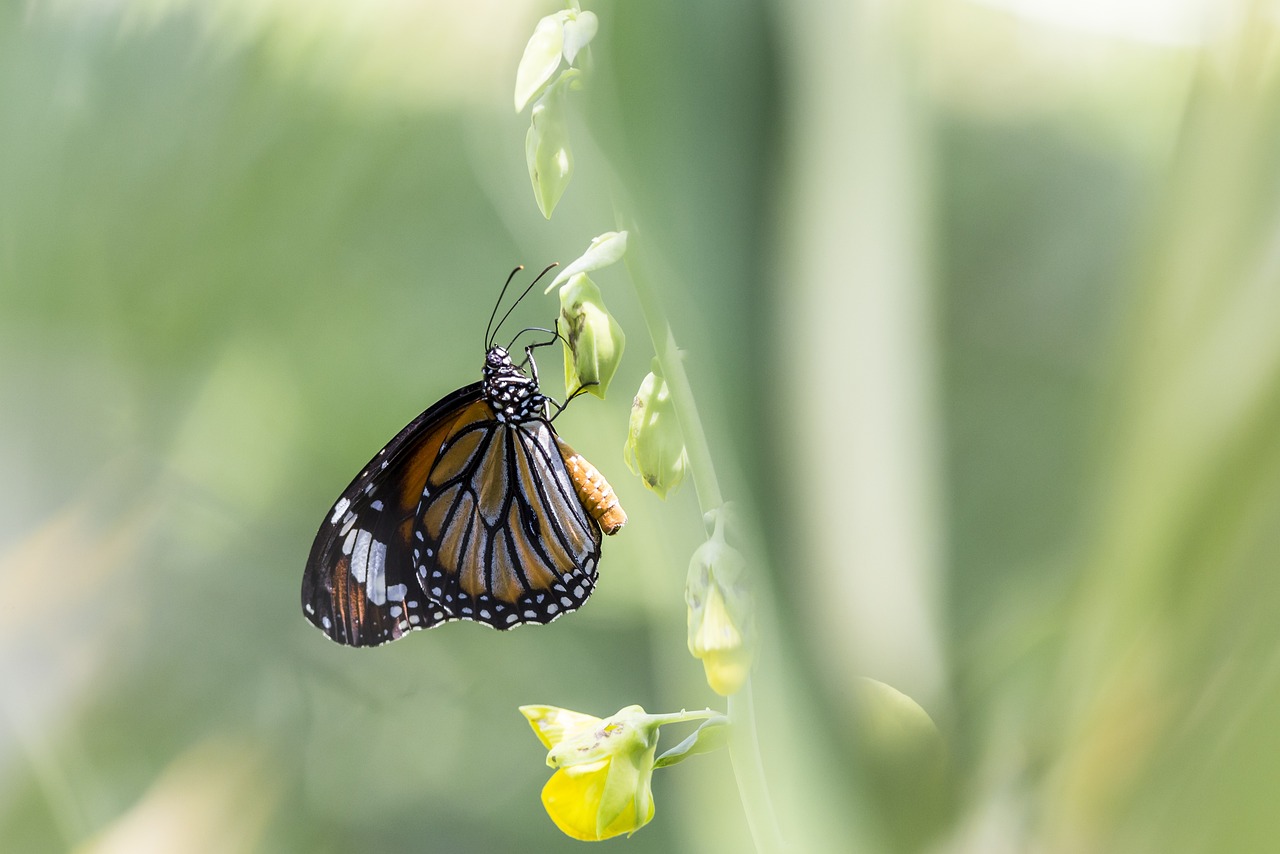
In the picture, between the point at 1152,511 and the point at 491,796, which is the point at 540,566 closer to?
the point at 491,796

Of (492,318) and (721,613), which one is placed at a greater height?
(492,318)

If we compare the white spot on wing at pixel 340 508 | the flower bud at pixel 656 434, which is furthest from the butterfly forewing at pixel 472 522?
the flower bud at pixel 656 434

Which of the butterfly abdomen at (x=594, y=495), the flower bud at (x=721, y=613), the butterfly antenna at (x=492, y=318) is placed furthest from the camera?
the butterfly antenna at (x=492, y=318)

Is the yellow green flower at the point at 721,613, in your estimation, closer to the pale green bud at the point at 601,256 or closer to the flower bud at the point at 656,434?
the flower bud at the point at 656,434

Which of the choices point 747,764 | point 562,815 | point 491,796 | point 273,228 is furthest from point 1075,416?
point 273,228

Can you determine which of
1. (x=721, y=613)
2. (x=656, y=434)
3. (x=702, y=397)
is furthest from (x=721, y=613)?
(x=702, y=397)

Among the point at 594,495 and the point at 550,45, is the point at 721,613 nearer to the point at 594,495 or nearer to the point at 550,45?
the point at 594,495

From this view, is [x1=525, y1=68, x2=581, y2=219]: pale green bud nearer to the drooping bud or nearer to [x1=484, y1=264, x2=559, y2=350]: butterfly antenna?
the drooping bud
